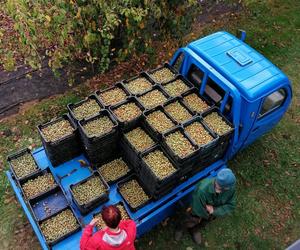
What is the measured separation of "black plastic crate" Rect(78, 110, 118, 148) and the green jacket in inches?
69.7

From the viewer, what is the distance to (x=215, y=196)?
5918 mm

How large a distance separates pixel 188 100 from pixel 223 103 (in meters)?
0.71

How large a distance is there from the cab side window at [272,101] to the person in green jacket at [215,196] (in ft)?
6.40

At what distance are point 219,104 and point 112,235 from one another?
136 inches

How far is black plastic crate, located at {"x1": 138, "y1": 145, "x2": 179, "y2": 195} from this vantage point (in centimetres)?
612

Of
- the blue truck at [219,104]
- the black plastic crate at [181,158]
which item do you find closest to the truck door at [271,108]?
the blue truck at [219,104]

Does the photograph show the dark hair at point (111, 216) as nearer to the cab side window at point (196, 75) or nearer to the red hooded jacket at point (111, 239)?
the red hooded jacket at point (111, 239)

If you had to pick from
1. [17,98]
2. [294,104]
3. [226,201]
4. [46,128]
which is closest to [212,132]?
[226,201]

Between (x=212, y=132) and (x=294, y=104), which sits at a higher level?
(x=212, y=132)

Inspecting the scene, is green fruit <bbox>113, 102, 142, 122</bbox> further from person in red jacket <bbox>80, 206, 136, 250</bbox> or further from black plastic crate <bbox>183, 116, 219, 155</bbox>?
person in red jacket <bbox>80, 206, 136, 250</bbox>

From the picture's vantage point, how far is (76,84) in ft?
31.9

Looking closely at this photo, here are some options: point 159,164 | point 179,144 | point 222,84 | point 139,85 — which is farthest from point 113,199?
point 222,84

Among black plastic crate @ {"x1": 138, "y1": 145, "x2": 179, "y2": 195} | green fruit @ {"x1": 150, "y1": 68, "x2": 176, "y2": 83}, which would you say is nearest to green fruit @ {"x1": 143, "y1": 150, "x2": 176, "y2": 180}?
black plastic crate @ {"x1": 138, "y1": 145, "x2": 179, "y2": 195}

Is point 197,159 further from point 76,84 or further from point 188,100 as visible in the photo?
point 76,84
